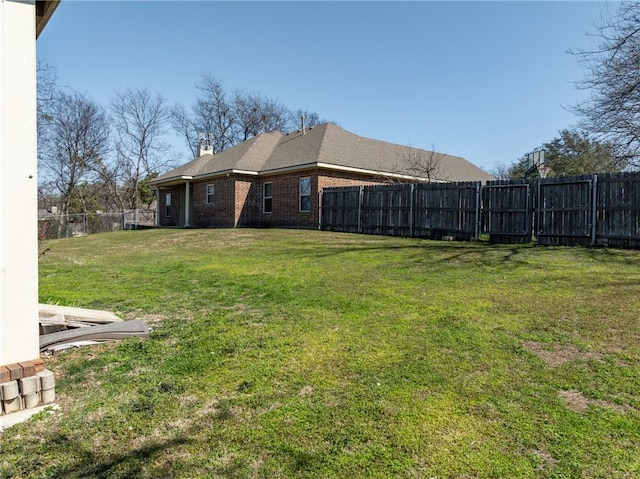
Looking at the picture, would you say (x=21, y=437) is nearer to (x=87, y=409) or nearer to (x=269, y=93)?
(x=87, y=409)

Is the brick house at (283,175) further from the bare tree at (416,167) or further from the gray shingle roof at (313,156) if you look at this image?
the bare tree at (416,167)

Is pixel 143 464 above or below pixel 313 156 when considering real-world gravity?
below

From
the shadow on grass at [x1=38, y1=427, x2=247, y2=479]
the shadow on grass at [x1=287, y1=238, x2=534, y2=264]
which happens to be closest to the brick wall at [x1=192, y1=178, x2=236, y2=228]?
the shadow on grass at [x1=287, y1=238, x2=534, y2=264]

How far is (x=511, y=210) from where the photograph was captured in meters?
12.5

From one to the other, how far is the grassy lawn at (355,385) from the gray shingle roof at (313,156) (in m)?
13.4

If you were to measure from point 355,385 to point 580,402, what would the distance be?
158 cm

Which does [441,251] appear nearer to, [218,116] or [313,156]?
[313,156]

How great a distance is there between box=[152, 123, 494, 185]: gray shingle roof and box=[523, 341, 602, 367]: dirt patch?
15.0 meters

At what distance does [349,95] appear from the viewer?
87.9 ft

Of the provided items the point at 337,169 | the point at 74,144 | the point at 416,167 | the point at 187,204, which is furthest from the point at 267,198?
the point at 74,144

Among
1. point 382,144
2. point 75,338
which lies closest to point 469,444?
point 75,338

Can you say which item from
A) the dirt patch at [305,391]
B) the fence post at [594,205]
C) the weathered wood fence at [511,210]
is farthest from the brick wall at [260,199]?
the dirt patch at [305,391]

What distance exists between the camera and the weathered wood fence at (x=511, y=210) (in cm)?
1070

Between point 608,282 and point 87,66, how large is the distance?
2398 centimetres
